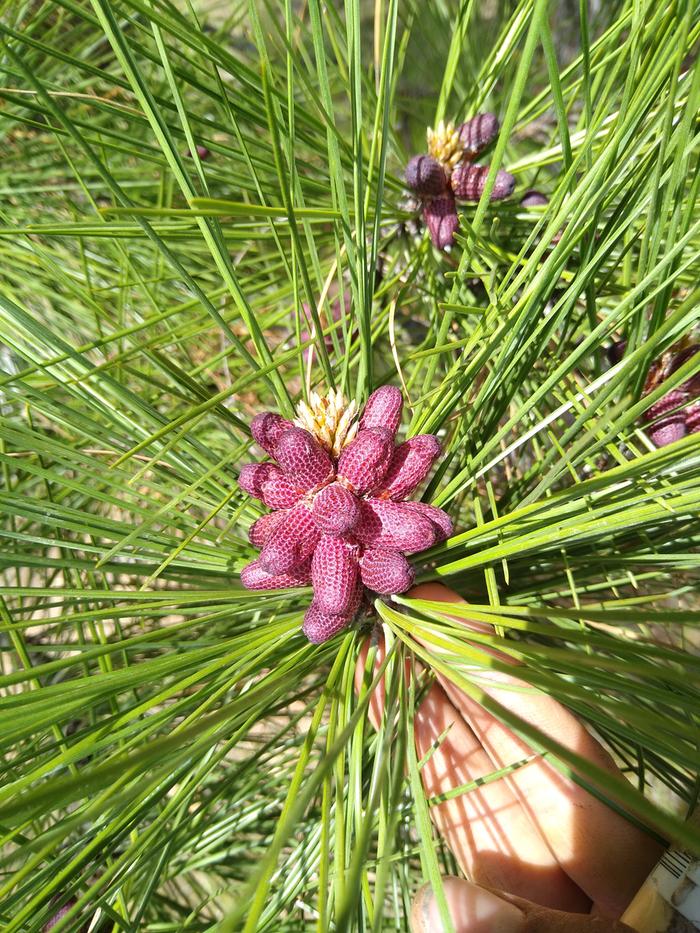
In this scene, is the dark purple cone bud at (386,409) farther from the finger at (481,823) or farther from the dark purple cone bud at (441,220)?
the finger at (481,823)

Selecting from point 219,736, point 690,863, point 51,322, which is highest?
point 51,322

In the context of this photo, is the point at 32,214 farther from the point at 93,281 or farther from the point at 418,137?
the point at 418,137

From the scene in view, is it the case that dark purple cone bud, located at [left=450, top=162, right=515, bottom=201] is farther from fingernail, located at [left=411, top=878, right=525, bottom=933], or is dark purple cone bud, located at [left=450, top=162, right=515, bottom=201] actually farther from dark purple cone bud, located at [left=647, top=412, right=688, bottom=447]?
fingernail, located at [left=411, top=878, right=525, bottom=933]

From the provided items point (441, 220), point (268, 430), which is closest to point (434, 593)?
point (268, 430)

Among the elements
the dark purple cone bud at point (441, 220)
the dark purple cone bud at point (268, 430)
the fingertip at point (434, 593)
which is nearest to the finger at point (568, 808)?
the fingertip at point (434, 593)

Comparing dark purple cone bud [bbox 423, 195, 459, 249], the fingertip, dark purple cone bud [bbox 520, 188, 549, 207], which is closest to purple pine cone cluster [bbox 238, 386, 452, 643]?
the fingertip

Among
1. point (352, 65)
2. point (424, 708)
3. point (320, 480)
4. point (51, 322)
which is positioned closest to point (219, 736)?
point (320, 480)
